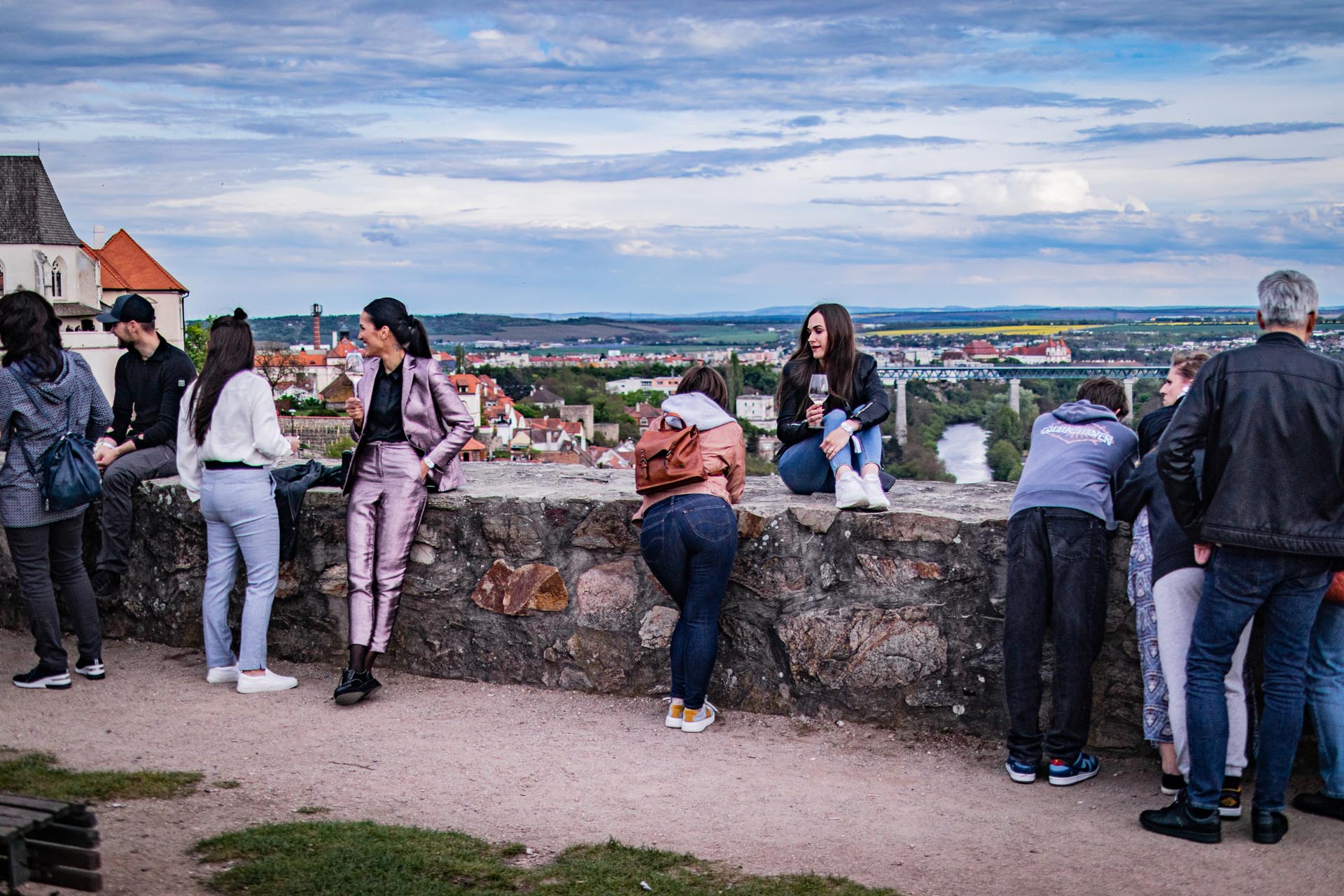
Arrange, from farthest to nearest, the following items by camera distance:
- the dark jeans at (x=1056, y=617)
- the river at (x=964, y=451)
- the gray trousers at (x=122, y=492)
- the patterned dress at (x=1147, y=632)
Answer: the river at (x=964, y=451)
the gray trousers at (x=122, y=492)
the dark jeans at (x=1056, y=617)
the patterned dress at (x=1147, y=632)

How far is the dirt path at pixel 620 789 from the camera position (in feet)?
13.3

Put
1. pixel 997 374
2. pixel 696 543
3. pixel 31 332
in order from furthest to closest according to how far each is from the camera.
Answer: pixel 997 374 → pixel 31 332 → pixel 696 543

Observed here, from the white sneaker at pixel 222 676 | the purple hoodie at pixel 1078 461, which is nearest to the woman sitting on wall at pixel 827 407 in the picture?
the purple hoodie at pixel 1078 461

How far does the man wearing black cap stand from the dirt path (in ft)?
2.48

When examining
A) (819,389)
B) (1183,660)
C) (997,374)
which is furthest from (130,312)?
(997,374)

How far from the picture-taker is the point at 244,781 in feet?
15.6

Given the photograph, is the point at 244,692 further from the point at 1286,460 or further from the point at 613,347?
the point at 613,347

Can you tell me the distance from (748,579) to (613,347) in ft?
141

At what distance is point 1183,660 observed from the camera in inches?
177

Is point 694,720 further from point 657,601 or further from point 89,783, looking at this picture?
point 89,783

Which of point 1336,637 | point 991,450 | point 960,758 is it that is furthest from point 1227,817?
point 991,450

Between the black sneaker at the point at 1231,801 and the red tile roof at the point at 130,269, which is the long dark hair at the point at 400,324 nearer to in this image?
the black sneaker at the point at 1231,801

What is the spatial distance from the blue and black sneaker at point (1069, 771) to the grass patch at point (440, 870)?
1341 millimetres

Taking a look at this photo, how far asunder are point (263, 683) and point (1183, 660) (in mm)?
3996
